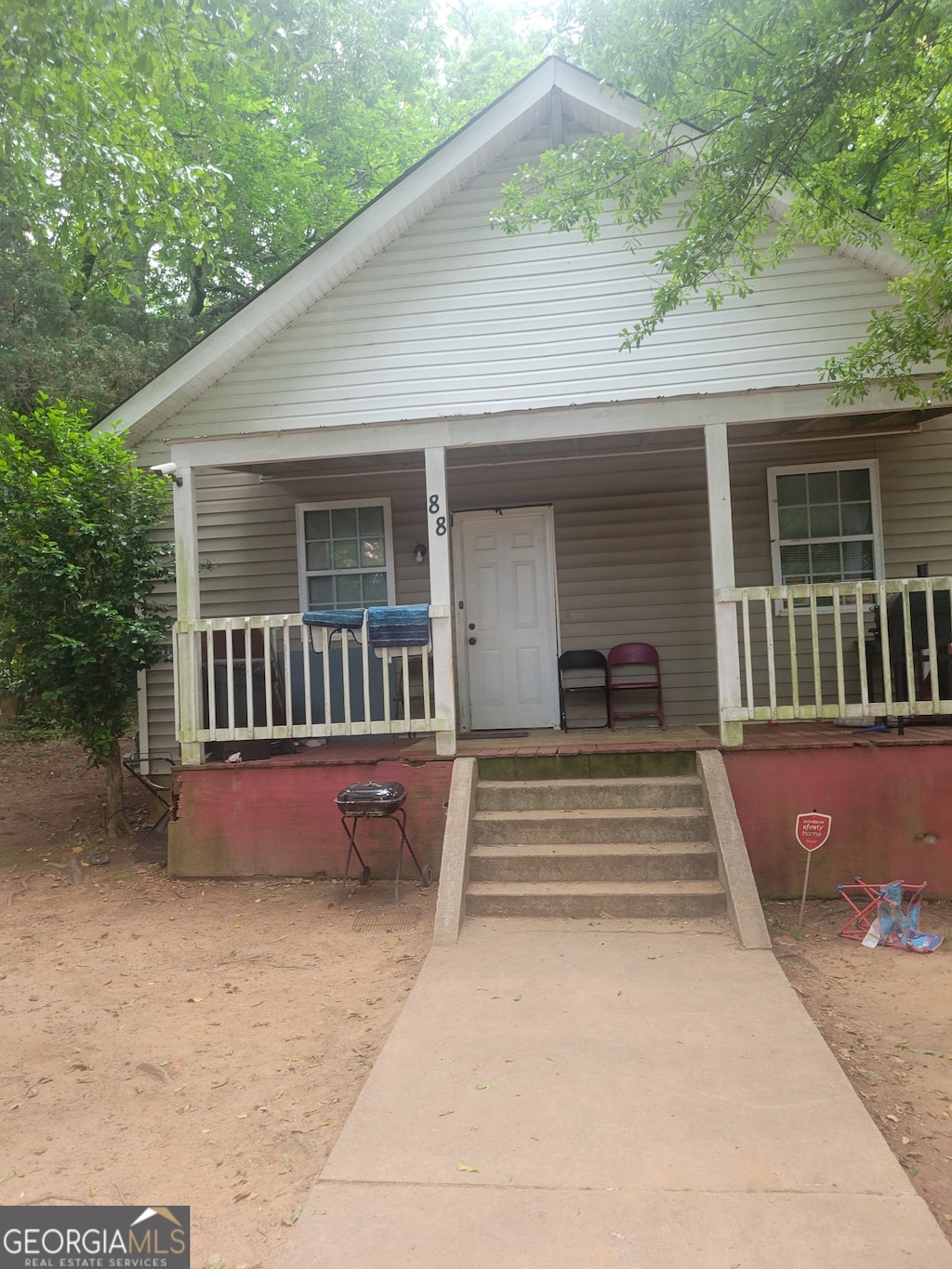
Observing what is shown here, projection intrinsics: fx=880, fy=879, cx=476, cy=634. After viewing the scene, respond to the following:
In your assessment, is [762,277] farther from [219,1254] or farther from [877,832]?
[219,1254]

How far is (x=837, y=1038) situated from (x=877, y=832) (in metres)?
2.36

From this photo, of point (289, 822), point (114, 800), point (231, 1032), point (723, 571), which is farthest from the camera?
point (114, 800)

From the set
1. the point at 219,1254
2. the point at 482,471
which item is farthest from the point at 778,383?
the point at 219,1254

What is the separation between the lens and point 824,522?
320 inches

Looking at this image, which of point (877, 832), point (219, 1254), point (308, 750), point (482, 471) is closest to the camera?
point (219, 1254)

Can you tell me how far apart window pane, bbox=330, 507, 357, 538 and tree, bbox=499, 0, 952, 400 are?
3.12 meters

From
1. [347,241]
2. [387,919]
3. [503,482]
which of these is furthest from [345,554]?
[387,919]

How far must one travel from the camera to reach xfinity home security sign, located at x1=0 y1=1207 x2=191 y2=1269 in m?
Result: 2.59

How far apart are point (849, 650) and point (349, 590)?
472 centimetres

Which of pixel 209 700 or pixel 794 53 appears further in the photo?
pixel 209 700

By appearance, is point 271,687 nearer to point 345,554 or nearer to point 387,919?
point 387,919

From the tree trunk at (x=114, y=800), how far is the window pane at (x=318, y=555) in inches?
97.7

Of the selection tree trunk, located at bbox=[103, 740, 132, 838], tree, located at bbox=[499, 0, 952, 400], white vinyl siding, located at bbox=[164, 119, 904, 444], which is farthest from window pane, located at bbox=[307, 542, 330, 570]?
tree, located at bbox=[499, 0, 952, 400]

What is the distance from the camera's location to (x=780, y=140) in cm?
554
